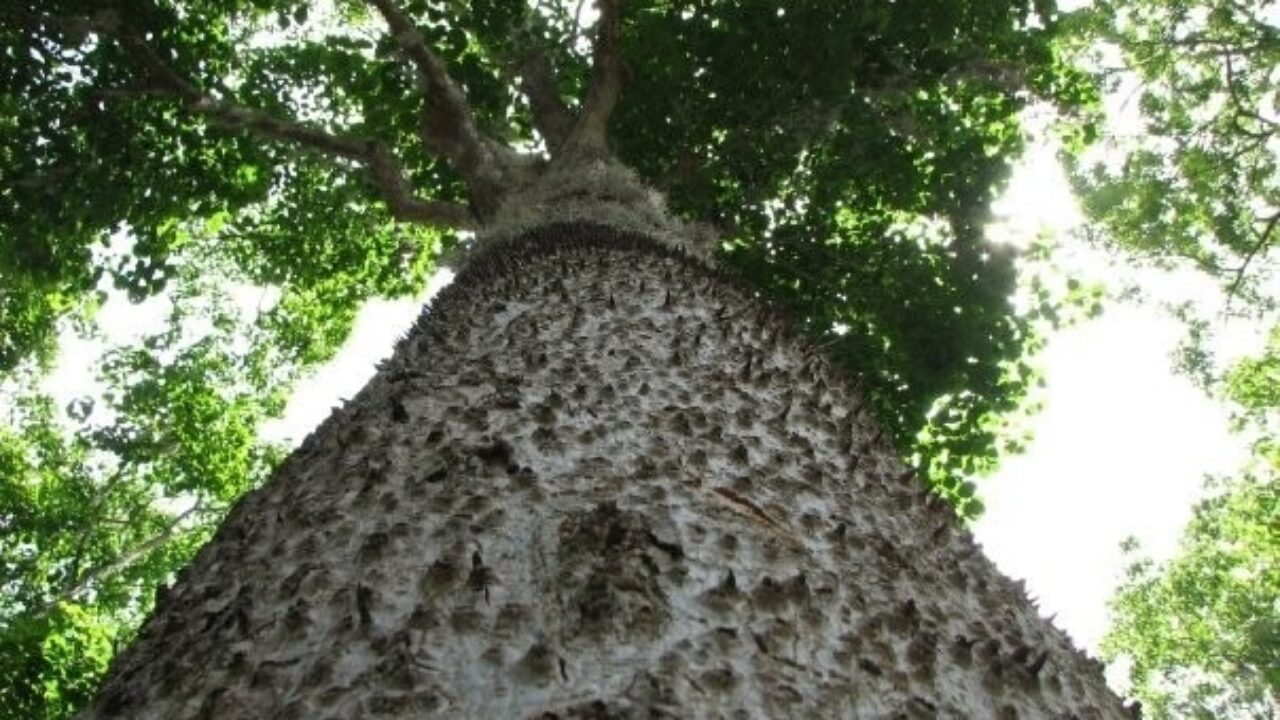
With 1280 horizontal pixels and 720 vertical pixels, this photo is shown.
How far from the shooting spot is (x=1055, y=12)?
28.2 feet

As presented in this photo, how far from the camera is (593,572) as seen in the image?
1.86m

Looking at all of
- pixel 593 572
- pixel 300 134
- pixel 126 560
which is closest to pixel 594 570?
pixel 593 572

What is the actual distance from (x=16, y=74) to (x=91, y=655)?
5.51 meters

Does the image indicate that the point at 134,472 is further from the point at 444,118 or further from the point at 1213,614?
the point at 1213,614

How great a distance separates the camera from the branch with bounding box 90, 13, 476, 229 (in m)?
7.72

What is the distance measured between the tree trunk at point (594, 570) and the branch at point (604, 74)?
177 inches

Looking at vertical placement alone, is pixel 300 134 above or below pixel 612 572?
above

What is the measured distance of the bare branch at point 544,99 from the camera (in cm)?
836

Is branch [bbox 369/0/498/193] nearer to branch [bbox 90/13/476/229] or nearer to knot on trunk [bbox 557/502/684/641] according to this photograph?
branch [bbox 90/13/476/229]

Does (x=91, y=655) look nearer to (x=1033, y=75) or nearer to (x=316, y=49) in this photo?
(x=316, y=49)

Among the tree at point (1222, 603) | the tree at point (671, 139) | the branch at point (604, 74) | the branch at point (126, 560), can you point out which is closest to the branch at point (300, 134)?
the tree at point (671, 139)

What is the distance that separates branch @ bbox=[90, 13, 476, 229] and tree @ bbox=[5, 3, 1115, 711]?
0.02m

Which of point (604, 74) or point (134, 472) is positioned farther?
point (134, 472)

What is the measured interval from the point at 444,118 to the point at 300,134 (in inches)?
46.2
